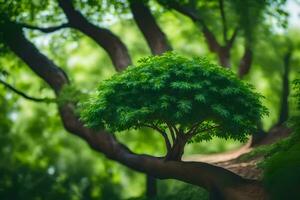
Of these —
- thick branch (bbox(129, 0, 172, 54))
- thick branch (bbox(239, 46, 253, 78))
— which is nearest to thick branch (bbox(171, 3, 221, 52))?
thick branch (bbox(239, 46, 253, 78))

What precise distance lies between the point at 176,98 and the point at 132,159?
409 cm

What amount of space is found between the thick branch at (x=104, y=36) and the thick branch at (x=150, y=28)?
102 centimetres

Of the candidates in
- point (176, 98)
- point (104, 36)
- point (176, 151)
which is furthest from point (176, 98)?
point (104, 36)

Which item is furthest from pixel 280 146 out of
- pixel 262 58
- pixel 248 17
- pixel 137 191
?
pixel 137 191

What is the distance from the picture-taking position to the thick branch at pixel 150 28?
16.0 m

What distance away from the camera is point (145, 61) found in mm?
11203

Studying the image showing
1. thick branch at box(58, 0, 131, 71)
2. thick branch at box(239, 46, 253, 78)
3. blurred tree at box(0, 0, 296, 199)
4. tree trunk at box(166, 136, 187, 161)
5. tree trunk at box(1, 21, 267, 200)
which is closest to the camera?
tree trunk at box(1, 21, 267, 200)

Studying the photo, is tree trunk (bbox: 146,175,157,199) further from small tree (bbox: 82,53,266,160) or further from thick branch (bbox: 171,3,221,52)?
small tree (bbox: 82,53,266,160)

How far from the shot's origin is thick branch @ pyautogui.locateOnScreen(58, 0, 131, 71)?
15945 mm

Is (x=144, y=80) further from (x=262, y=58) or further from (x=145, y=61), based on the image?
(x=262, y=58)

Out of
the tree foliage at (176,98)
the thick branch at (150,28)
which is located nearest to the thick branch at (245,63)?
the thick branch at (150,28)

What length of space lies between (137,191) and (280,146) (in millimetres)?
25200

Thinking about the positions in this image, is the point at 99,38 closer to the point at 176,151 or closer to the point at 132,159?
the point at 132,159

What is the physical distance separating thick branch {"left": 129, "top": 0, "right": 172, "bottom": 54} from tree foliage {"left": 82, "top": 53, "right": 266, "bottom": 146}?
4868 mm
